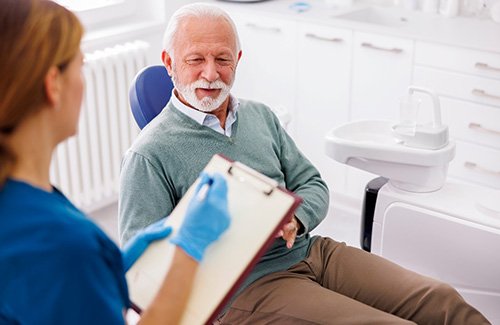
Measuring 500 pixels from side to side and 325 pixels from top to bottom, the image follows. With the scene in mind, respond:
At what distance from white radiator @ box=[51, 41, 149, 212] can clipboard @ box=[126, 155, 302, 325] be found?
1837 millimetres

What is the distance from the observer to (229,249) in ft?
4.35

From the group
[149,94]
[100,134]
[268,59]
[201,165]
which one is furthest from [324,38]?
[201,165]

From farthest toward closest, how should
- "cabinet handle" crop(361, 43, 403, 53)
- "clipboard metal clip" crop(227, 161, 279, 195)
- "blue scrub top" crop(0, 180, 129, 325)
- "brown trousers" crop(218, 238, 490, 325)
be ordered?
"cabinet handle" crop(361, 43, 403, 53) < "brown trousers" crop(218, 238, 490, 325) < "clipboard metal clip" crop(227, 161, 279, 195) < "blue scrub top" crop(0, 180, 129, 325)

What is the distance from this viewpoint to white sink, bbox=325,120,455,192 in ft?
7.36

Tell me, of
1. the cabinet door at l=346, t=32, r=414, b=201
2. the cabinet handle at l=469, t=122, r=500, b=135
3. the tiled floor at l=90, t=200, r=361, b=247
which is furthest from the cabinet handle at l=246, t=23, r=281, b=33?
the cabinet handle at l=469, t=122, r=500, b=135

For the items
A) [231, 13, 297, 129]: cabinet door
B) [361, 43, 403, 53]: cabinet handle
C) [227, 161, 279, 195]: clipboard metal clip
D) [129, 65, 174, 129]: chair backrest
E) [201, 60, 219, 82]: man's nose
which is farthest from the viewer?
[231, 13, 297, 129]: cabinet door

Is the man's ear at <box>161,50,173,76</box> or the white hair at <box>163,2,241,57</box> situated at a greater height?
the white hair at <box>163,2,241,57</box>

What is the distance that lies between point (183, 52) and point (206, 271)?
0.79 meters

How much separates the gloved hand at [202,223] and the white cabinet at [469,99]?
75.8 inches

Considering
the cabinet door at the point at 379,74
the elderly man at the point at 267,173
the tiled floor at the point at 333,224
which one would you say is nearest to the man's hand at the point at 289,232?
the elderly man at the point at 267,173

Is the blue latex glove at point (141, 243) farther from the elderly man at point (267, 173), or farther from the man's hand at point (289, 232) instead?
the man's hand at point (289, 232)

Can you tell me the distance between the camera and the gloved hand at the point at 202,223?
4.12ft

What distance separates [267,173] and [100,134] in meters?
1.51

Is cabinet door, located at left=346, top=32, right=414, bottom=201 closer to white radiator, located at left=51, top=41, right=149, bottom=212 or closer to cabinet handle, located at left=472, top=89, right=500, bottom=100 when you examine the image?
cabinet handle, located at left=472, top=89, right=500, bottom=100
